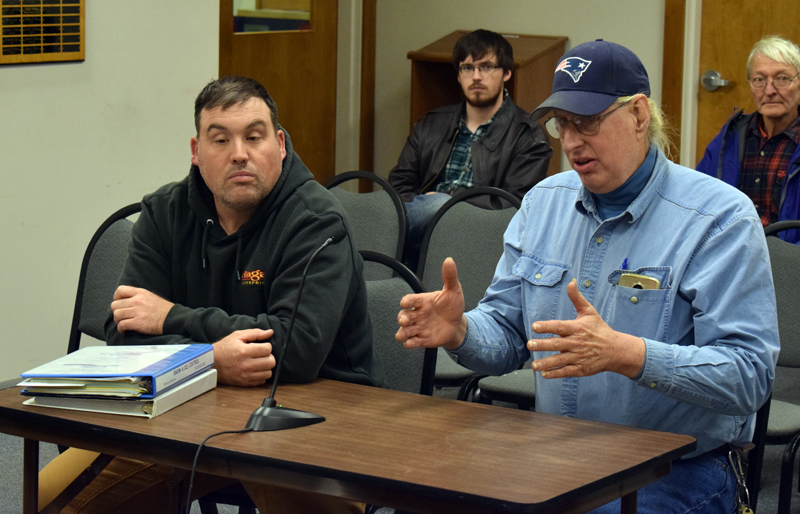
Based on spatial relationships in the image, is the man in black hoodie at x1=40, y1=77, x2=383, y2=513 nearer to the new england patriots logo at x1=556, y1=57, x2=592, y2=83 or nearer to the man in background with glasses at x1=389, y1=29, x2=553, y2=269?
the new england patriots logo at x1=556, y1=57, x2=592, y2=83

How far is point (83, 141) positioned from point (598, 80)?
2335mm

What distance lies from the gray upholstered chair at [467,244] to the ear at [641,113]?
1.20 meters

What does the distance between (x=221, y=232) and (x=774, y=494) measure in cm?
187

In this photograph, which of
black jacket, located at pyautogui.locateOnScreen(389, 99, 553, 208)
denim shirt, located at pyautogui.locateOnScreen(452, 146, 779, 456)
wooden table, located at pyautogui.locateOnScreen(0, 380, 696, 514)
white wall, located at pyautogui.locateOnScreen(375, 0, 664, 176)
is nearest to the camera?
wooden table, located at pyautogui.locateOnScreen(0, 380, 696, 514)

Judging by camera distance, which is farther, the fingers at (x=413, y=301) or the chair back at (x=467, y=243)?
the chair back at (x=467, y=243)

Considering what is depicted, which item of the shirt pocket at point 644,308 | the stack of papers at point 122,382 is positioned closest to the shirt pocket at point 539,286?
the shirt pocket at point 644,308

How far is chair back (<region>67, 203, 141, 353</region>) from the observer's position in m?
2.57

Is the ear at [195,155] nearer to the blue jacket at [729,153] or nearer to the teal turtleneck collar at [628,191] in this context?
the teal turtleneck collar at [628,191]

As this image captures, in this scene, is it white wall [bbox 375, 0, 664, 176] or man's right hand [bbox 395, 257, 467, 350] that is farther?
white wall [bbox 375, 0, 664, 176]

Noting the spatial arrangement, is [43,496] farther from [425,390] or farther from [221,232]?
[425,390]

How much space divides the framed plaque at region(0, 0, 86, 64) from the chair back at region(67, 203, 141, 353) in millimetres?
875

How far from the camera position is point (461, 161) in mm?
4066

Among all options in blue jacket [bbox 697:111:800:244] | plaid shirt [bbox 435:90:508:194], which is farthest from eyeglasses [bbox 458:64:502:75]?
blue jacket [bbox 697:111:800:244]

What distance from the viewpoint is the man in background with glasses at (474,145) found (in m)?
3.87
